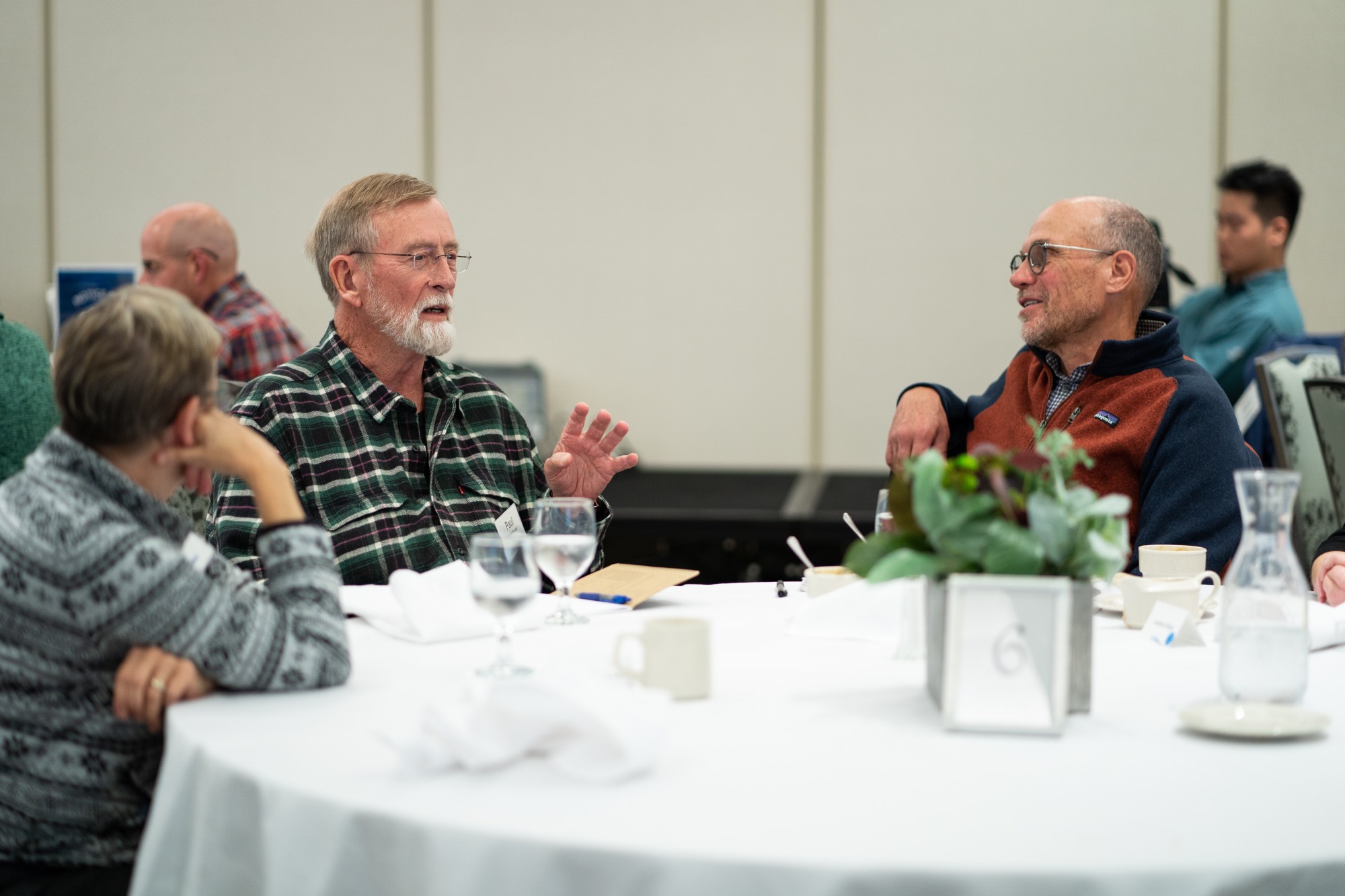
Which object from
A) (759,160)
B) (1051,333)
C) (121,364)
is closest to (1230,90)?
(759,160)

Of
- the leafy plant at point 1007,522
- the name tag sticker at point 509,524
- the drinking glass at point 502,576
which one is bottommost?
the name tag sticker at point 509,524

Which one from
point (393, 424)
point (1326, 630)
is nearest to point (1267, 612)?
point (1326, 630)

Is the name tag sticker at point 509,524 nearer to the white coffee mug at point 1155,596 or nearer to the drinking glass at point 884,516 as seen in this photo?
the drinking glass at point 884,516

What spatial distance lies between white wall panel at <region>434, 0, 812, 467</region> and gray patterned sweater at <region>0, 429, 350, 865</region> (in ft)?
12.7

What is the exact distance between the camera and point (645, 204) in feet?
16.8

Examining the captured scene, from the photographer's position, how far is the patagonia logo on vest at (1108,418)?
2.38 meters

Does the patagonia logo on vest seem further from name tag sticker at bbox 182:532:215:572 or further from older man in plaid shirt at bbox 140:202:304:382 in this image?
older man in plaid shirt at bbox 140:202:304:382

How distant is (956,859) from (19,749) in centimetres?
97

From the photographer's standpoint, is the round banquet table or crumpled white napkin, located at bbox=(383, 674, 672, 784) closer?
the round banquet table

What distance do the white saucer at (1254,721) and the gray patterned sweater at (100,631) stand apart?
0.86 m

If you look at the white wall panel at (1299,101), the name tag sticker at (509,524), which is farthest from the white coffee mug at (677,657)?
the white wall panel at (1299,101)

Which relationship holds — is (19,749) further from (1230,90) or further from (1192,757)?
(1230,90)

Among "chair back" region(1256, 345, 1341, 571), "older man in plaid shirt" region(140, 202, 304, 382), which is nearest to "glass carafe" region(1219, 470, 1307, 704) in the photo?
"chair back" region(1256, 345, 1341, 571)

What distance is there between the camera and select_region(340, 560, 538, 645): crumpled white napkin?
1547mm
